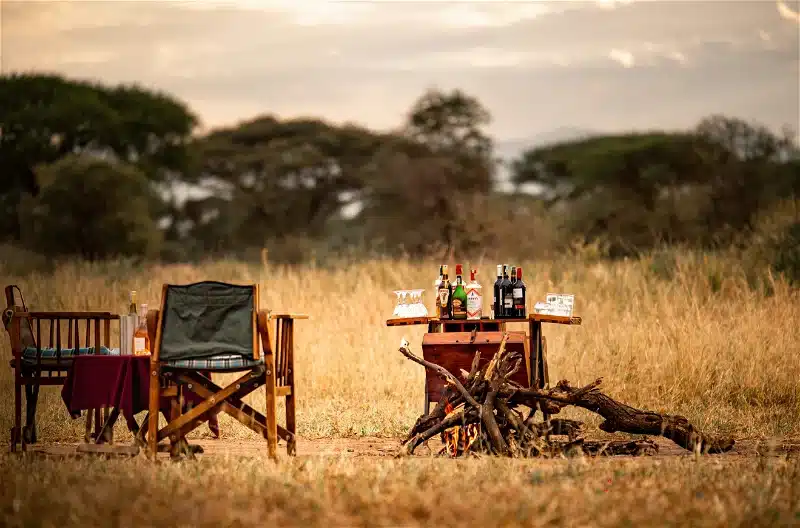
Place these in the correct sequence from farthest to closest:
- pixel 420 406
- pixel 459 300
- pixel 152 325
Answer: pixel 420 406 < pixel 459 300 < pixel 152 325

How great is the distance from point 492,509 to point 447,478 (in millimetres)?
559

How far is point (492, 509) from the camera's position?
4.29 metres

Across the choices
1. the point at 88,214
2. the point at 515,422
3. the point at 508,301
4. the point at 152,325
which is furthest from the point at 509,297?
the point at 88,214

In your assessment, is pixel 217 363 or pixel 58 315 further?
pixel 58 315

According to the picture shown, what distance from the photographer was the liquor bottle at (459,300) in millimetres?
6262

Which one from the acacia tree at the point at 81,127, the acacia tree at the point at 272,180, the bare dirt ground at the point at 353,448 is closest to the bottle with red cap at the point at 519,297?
the bare dirt ground at the point at 353,448

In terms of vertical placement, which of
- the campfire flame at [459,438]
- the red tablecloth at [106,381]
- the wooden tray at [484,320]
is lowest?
the campfire flame at [459,438]

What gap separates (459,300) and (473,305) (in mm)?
97

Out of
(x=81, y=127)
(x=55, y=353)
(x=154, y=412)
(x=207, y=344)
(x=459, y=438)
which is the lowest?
(x=459, y=438)

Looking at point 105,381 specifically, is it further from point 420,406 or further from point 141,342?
point 420,406

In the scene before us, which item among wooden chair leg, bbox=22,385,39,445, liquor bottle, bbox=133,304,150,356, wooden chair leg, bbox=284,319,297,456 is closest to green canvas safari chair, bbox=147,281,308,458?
wooden chair leg, bbox=284,319,297,456

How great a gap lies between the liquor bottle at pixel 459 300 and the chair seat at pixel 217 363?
1.27 metres

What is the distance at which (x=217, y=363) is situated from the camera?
5492 millimetres

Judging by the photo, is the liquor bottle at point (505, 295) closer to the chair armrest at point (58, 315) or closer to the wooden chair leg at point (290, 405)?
the wooden chair leg at point (290, 405)
